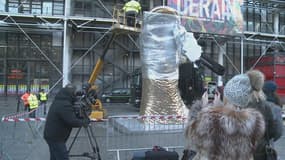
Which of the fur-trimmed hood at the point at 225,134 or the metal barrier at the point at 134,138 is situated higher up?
the fur-trimmed hood at the point at 225,134

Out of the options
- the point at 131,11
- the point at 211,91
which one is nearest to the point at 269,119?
the point at 211,91

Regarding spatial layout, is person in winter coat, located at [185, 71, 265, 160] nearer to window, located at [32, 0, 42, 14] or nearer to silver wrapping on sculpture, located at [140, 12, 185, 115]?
silver wrapping on sculpture, located at [140, 12, 185, 115]

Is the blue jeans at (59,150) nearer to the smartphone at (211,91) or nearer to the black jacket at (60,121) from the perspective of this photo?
the black jacket at (60,121)

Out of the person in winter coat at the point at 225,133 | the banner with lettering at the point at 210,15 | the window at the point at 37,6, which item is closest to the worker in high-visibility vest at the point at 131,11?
the banner with lettering at the point at 210,15

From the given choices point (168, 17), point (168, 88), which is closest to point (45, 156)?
point (168, 88)

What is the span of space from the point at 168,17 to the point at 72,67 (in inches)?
725

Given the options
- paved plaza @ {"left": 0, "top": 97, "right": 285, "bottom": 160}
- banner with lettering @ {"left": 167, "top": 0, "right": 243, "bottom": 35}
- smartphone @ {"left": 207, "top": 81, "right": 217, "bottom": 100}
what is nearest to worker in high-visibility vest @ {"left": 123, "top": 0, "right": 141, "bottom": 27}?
banner with lettering @ {"left": 167, "top": 0, "right": 243, "bottom": 35}

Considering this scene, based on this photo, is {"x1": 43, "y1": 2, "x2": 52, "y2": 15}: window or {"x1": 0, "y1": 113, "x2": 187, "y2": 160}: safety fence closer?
{"x1": 0, "y1": 113, "x2": 187, "y2": 160}: safety fence

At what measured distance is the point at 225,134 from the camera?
2.43 metres

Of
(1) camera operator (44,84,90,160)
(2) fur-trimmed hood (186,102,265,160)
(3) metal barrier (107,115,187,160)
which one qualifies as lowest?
(3) metal barrier (107,115,187,160)

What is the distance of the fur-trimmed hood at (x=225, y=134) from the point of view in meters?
2.43

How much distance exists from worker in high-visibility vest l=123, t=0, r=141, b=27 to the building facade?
22.6ft

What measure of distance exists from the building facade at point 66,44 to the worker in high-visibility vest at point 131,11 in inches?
272

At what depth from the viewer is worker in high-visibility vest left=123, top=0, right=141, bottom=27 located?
1905 cm
